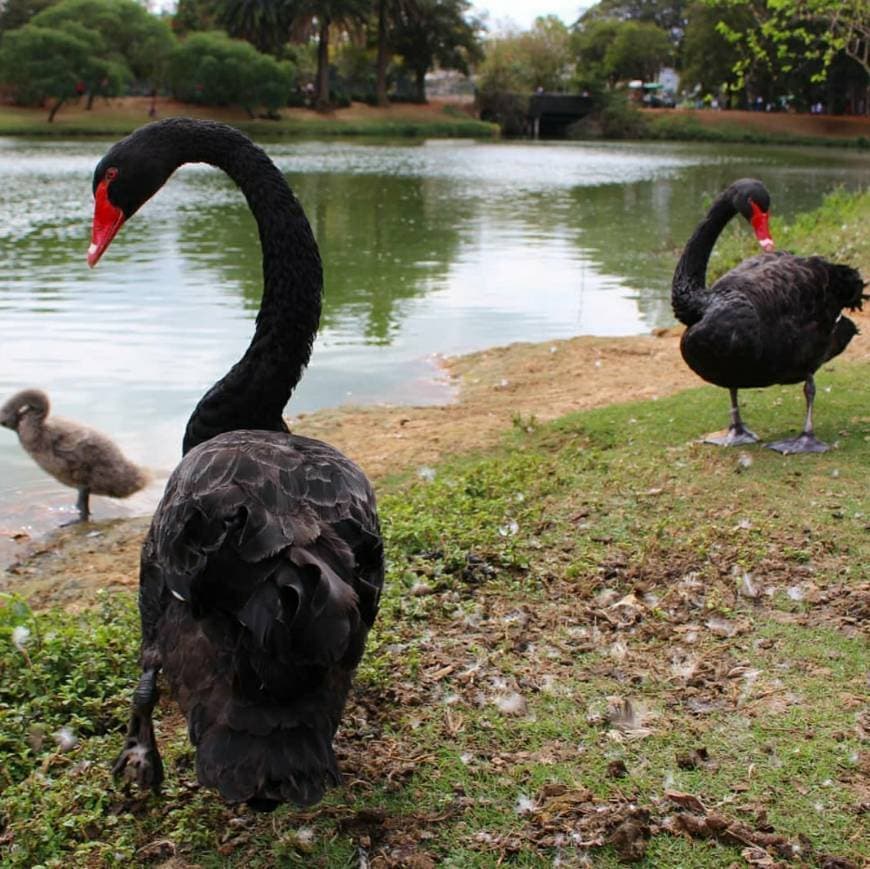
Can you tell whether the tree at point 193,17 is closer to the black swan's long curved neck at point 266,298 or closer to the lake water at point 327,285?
the lake water at point 327,285

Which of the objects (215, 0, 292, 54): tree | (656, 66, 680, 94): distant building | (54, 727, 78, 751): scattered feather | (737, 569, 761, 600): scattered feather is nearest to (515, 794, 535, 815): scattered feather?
(54, 727, 78, 751): scattered feather

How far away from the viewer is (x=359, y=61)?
68500 millimetres

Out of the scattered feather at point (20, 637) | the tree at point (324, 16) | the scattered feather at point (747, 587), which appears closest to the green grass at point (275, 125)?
the tree at point (324, 16)

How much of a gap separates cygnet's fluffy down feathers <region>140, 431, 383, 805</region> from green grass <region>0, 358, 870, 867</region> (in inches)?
19.0

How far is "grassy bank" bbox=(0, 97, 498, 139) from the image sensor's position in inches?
1743

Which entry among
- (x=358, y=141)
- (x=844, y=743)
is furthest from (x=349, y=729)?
(x=358, y=141)

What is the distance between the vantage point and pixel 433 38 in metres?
67.4

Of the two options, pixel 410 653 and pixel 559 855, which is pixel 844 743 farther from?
pixel 410 653

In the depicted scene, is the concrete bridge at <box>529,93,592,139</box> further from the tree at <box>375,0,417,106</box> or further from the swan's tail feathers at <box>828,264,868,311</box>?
the swan's tail feathers at <box>828,264,868,311</box>

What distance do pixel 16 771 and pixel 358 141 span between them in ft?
159

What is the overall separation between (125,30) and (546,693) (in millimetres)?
57596

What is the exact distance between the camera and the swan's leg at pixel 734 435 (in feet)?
17.7

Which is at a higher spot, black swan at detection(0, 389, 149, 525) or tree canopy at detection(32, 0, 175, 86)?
tree canopy at detection(32, 0, 175, 86)

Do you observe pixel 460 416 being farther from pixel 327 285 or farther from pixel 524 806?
pixel 327 285
